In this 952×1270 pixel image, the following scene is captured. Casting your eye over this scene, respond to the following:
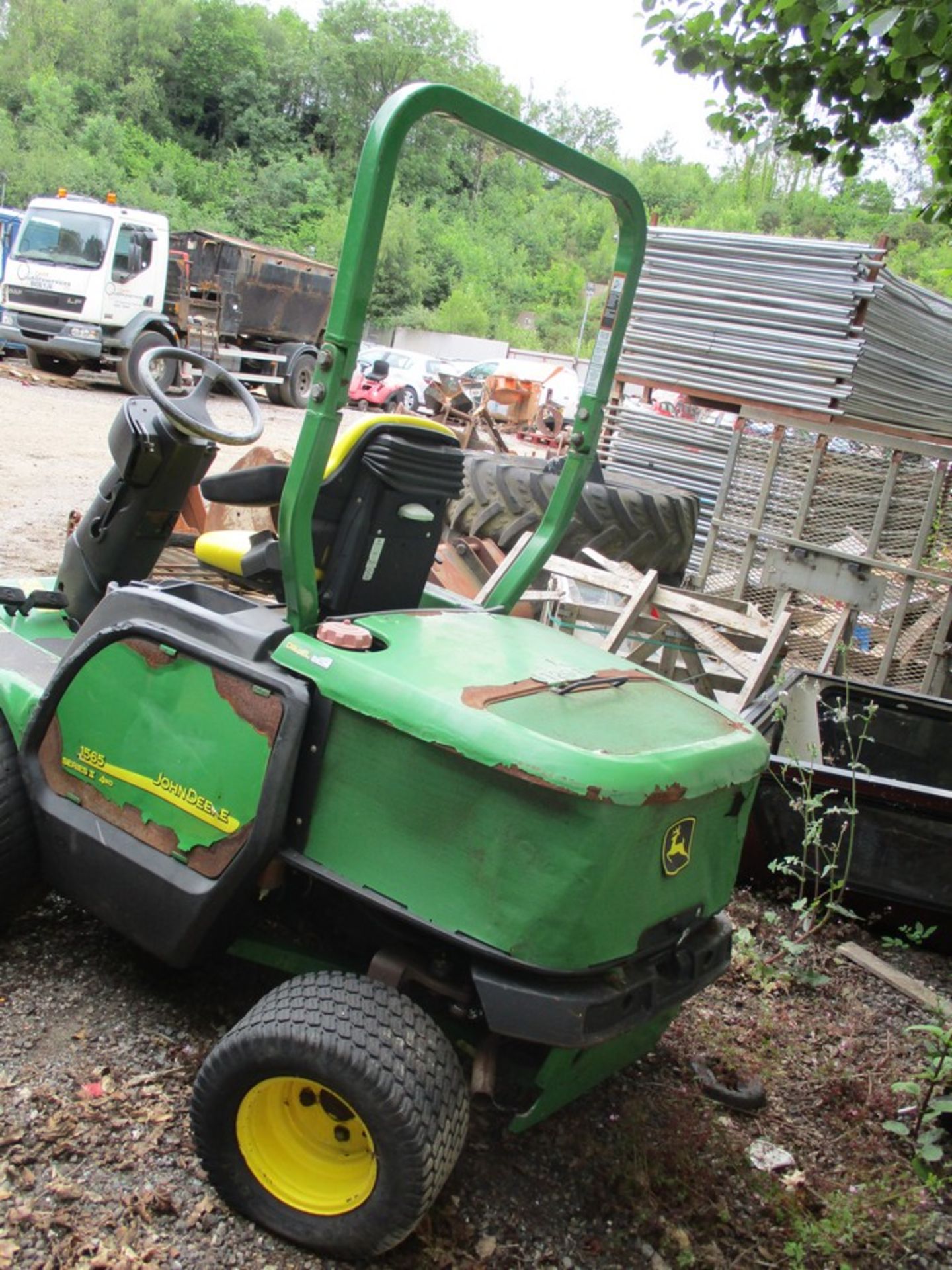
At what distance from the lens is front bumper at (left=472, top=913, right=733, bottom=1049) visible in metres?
2.40

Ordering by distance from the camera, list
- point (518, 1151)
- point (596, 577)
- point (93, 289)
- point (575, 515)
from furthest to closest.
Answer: point (93, 289)
point (575, 515)
point (596, 577)
point (518, 1151)

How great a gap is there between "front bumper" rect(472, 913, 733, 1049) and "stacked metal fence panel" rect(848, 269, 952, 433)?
672 cm

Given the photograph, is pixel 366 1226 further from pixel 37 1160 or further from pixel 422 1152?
pixel 37 1160

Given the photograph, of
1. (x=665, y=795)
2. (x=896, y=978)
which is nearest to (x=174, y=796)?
(x=665, y=795)

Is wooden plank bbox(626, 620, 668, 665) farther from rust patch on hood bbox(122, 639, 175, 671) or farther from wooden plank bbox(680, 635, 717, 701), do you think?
rust patch on hood bbox(122, 639, 175, 671)

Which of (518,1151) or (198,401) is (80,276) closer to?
(198,401)

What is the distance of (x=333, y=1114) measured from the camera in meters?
2.57

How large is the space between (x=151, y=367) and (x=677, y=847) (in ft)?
7.47

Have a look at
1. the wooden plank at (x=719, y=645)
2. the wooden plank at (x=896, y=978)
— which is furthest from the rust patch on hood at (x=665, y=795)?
the wooden plank at (x=719, y=645)

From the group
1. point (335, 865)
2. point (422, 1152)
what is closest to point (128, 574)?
point (335, 865)

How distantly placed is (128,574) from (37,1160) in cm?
184

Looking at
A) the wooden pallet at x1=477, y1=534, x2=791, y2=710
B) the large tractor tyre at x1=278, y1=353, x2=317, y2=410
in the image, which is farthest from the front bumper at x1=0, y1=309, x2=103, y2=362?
the wooden pallet at x1=477, y1=534, x2=791, y2=710

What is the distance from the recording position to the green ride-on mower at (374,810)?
241cm

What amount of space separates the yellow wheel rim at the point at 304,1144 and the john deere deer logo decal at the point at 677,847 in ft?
2.87
